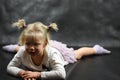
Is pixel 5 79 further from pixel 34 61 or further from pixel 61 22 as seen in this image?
pixel 61 22

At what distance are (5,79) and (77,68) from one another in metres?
0.35

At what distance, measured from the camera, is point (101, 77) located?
1.44 metres

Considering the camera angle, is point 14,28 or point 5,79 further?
point 14,28

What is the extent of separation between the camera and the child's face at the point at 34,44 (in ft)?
4.53

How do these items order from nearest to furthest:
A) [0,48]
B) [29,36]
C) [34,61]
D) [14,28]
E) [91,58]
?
[29,36]
[34,61]
[91,58]
[0,48]
[14,28]

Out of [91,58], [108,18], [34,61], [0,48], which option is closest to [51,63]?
[34,61]

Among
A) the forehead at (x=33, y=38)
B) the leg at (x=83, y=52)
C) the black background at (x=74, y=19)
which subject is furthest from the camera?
the black background at (x=74, y=19)

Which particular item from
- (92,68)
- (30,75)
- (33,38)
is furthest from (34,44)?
(92,68)

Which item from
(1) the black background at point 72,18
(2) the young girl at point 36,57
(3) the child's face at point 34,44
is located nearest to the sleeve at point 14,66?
(2) the young girl at point 36,57

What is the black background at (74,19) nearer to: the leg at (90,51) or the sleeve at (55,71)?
the leg at (90,51)

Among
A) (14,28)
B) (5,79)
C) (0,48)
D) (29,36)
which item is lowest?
(5,79)

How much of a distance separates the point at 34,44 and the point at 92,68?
0.34m

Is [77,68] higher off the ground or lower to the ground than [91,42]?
lower

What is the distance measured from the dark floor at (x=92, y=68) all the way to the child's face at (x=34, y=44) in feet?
0.49
